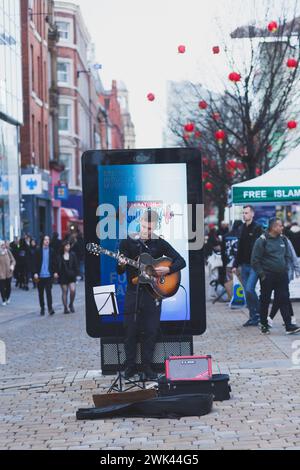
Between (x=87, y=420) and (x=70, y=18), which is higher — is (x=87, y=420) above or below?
below

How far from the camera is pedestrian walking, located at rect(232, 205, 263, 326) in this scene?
16172mm

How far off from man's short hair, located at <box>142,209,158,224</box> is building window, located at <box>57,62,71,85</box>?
5423cm

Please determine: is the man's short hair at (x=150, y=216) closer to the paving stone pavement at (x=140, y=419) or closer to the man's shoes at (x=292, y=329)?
the paving stone pavement at (x=140, y=419)

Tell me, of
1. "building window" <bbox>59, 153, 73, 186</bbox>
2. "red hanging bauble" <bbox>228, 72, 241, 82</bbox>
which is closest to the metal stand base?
"red hanging bauble" <bbox>228, 72, 241, 82</bbox>

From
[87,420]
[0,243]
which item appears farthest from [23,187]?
[87,420]

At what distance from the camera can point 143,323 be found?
33.9ft

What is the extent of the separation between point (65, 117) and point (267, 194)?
46.0m

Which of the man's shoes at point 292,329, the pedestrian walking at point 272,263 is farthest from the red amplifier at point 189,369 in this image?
the pedestrian walking at point 272,263

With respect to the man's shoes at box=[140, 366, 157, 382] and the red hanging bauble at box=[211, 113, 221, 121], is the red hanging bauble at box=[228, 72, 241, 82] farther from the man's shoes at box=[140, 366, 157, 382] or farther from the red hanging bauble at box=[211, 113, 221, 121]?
the man's shoes at box=[140, 366, 157, 382]

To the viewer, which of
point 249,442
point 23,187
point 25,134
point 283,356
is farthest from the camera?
point 25,134

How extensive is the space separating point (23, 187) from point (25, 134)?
4.04 m

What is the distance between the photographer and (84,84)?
7244 centimetres

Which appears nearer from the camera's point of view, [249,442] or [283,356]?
[249,442]
